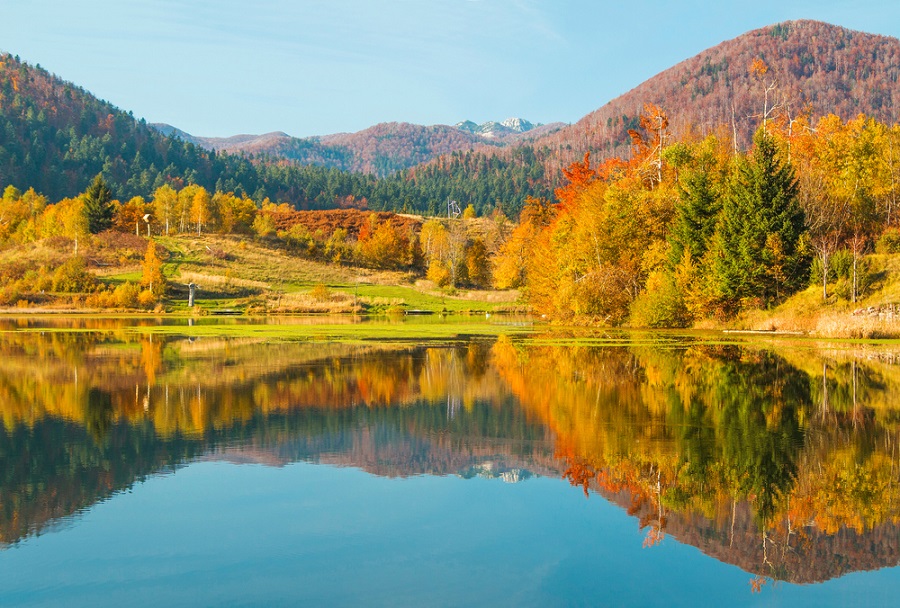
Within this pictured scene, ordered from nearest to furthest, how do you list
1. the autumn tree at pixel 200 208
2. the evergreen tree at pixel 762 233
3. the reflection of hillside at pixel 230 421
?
the reflection of hillside at pixel 230 421
the evergreen tree at pixel 762 233
the autumn tree at pixel 200 208

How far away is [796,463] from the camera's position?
12859mm

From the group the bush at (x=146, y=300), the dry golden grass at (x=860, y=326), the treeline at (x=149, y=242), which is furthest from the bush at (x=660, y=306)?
the treeline at (x=149, y=242)

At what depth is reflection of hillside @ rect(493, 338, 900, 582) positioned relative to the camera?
9.43 meters

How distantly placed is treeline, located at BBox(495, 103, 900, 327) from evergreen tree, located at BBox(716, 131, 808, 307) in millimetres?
67

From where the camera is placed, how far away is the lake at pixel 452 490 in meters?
8.31

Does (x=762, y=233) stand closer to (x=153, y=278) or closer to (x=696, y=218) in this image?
(x=696, y=218)

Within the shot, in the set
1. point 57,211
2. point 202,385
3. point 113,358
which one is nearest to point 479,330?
point 113,358

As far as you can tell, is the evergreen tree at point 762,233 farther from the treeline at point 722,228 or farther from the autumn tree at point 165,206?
the autumn tree at point 165,206

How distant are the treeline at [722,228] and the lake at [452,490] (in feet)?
69.4

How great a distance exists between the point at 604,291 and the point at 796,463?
130 feet

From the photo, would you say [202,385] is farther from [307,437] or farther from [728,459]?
[728,459]

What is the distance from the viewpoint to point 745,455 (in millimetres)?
13445

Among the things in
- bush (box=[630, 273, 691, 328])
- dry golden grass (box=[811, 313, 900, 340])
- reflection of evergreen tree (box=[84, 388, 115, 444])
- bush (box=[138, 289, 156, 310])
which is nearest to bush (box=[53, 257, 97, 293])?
bush (box=[138, 289, 156, 310])

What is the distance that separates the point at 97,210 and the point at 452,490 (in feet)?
340
